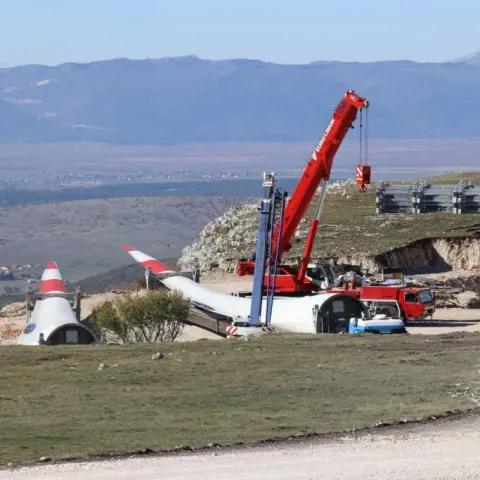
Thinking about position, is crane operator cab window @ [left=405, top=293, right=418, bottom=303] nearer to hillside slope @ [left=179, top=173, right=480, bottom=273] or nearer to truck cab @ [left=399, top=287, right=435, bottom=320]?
truck cab @ [left=399, top=287, right=435, bottom=320]

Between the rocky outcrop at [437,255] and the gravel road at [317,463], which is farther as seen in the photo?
the rocky outcrop at [437,255]

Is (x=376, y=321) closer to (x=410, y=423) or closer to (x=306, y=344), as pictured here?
(x=306, y=344)

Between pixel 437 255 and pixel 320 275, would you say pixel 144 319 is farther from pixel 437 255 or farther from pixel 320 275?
pixel 437 255

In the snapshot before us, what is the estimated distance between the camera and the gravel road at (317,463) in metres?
14.9

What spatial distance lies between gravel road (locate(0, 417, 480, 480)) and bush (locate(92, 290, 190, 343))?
52.4 ft

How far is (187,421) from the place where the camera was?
18375 mm

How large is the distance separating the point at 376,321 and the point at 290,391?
11.2 m

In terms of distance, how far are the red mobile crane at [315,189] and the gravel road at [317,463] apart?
21913 millimetres

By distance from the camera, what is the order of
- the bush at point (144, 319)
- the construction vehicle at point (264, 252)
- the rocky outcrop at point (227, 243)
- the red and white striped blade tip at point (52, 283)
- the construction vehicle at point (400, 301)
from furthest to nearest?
the rocky outcrop at point (227, 243) < the red and white striped blade tip at point (52, 283) < the construction vehicle at point (400, 301) < the construction vehicle at point (264, 252) < the bush at point (144, 319)

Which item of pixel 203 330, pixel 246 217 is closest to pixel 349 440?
pixel 203 330

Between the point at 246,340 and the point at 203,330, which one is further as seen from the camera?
the point at 203,330

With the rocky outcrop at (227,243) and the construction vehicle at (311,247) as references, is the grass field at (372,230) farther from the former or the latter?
the construction vehicle at (311,247)

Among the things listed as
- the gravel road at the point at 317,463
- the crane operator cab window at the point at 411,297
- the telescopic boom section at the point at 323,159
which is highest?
the telescopic boom section at the point at 323,159

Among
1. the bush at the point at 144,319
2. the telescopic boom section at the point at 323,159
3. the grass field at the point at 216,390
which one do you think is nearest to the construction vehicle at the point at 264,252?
the bush at the point at 144,319
